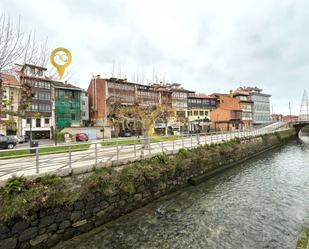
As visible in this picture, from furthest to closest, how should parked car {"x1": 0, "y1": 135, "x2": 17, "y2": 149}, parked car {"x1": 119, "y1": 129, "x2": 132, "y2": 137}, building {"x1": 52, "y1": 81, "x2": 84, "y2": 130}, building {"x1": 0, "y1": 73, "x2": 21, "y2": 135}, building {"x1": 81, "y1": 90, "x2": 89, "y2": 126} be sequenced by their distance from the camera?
1. building {"x1": 81, "y1": 90, "x2": 89, "y2": 126}
2. building {"x1": 52, "y1": 81, "x2": 84, "y2": 130}
3. parked car {"x1": 119, "y1": 129, "x2": 132, "y2": 137}
4. parked car {"x1": 0, "y1": 135, "x2": 17, "y2": 149}
5. building {"x1": 0, "y1": 73, "x2": 21, "y2": 135}

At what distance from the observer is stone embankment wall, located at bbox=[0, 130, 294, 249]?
6.32 metres

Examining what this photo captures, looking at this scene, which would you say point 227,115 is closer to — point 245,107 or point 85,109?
point 245,107

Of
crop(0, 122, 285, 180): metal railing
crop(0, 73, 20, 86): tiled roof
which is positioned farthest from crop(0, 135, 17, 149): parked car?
crop(0, 73, 20, 86): tiled roof

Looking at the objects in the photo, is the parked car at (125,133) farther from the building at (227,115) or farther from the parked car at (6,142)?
the building at (227,115)

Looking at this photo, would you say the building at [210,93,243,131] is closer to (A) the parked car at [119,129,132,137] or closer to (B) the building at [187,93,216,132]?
(B) the building at [187,93,216,132]

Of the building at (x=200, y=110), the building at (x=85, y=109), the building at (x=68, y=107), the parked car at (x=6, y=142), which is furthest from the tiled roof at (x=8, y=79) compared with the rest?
the building at (x=200, y=110)

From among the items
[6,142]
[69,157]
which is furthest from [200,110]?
[69,157]

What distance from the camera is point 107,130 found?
135 feet

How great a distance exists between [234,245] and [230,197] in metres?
5.10

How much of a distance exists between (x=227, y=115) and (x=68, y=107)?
4334 cm

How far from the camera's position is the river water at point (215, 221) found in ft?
24.2

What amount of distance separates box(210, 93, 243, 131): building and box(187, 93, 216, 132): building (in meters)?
2.01

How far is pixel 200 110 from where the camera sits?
210 feet

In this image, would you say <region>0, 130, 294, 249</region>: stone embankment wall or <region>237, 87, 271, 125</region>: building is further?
<region>237, 87, 271, 125</region>: building
